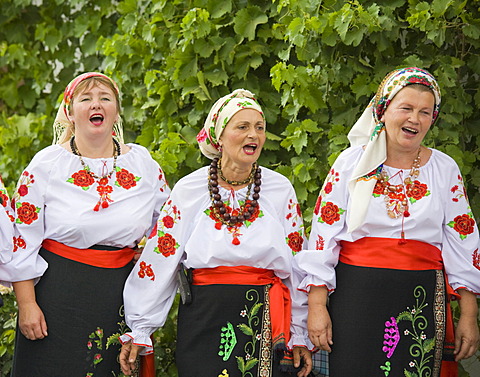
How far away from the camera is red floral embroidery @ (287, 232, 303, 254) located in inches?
119

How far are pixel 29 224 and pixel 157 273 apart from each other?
54cm

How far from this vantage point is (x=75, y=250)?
3.06 m

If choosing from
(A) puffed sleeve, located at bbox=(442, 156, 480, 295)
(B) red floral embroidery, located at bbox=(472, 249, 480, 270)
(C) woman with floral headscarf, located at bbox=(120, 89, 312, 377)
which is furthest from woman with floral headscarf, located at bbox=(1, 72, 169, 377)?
(B) red floral embroidery, located at bbox=(472, 249, 480, 270)

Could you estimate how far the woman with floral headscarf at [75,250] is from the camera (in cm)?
302

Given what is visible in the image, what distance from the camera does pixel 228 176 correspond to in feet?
9.99

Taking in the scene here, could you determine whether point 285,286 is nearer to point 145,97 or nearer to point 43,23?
point 145,97

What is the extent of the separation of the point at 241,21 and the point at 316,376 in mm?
1970

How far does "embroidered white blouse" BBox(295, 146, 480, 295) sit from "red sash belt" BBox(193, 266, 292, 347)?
0.12 metres

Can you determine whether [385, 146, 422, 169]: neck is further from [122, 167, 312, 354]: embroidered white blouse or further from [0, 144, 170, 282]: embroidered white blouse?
[0, 144, 170, 282]: embroidered white blouse

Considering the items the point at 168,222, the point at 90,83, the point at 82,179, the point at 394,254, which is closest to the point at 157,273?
the point at 168,222

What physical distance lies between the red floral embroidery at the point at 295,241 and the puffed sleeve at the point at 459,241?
1.85 ft

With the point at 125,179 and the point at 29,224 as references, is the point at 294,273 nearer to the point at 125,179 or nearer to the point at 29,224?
the point at 125,179

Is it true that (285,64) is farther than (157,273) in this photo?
Yes

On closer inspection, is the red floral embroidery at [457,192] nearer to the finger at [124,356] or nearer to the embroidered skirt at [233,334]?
the embroidered skirt at [233,334]
